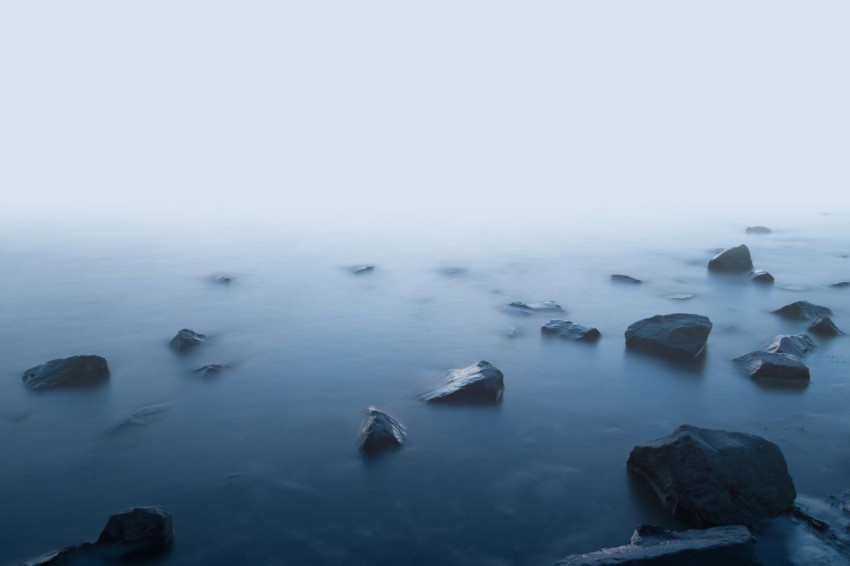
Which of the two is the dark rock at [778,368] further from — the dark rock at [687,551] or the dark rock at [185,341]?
the dark rock at [185,341]

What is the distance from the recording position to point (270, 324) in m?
19.5

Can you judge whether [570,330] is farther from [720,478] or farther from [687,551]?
[687,551]

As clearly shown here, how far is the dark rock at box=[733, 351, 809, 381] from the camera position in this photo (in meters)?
14.1

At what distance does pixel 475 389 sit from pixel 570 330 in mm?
5799

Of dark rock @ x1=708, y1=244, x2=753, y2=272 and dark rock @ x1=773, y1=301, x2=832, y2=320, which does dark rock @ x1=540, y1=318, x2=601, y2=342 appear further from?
dark rock @ x1=708, y1=244, x2=753, y2=272

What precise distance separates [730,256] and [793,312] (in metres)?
8.29

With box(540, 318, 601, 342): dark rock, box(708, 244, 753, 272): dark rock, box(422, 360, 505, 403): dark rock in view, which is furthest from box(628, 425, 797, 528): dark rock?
box(708, 244, 753, 272): dark rock

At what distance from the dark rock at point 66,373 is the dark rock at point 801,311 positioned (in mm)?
20681

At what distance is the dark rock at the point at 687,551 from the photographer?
22.9ft

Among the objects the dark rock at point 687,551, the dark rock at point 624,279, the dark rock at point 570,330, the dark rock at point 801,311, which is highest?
the dark rock at point 687,551

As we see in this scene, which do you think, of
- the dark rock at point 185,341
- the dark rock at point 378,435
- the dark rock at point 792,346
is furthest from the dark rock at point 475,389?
the dark rock at point 792,346

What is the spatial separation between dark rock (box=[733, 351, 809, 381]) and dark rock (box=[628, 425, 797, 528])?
559cm

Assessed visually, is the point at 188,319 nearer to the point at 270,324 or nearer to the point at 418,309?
the point at 270,324

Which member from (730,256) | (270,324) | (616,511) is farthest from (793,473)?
(730,256)
